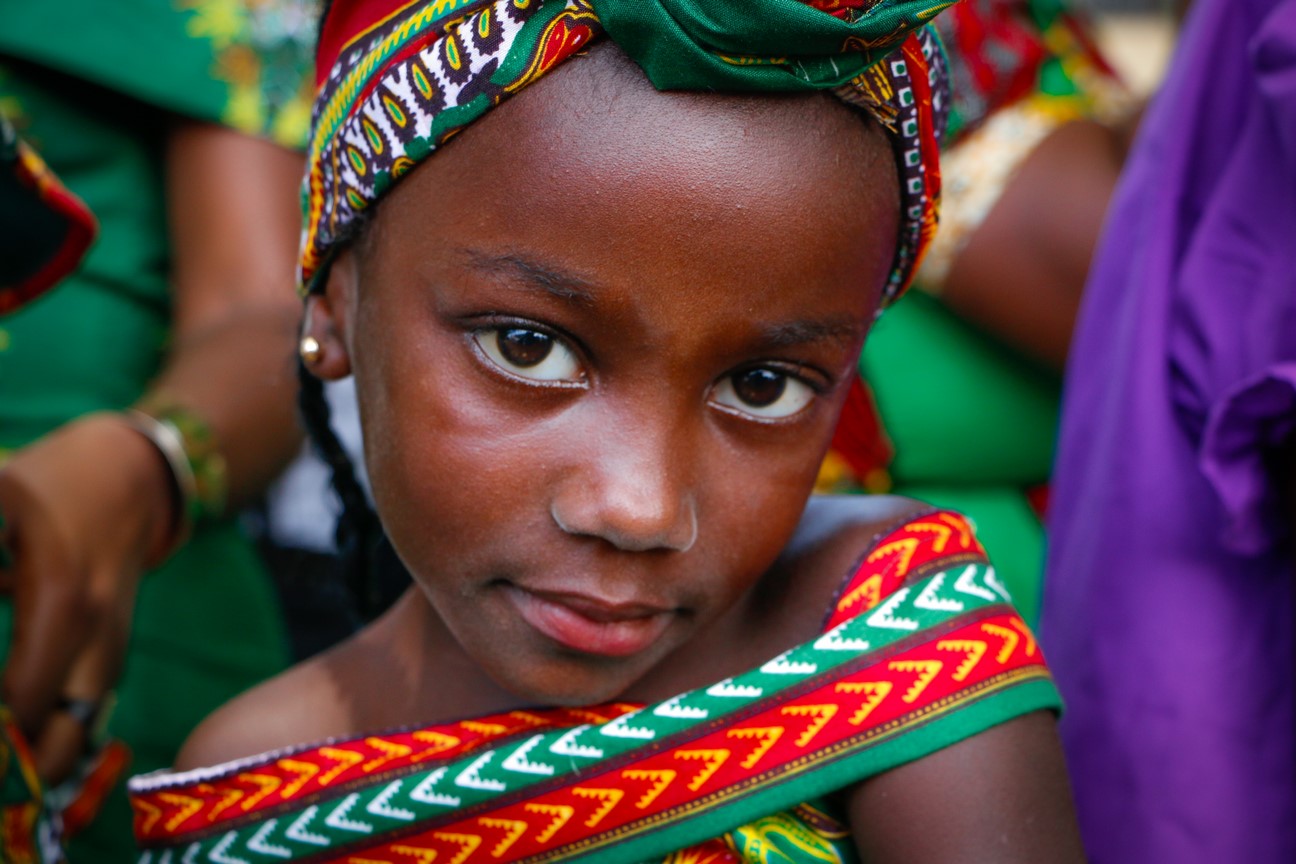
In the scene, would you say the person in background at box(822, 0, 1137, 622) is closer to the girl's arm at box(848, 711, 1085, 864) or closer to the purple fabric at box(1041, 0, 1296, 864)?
the purple fabric at box(1041, 0, 1296, 864)

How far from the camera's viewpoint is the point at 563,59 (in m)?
1.12

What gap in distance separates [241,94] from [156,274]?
14.8 inches

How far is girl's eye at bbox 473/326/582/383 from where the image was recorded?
1.15 metres

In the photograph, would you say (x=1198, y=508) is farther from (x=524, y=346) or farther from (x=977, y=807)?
(x=524, y=346)

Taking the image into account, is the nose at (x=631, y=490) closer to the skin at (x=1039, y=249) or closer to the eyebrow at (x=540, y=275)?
the eyebrow at (x=540, y=275)

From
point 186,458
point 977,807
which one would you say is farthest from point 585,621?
point 186,458

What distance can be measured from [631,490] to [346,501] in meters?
0.67

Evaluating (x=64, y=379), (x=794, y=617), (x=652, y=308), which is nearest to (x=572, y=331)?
(x=652, y=308)

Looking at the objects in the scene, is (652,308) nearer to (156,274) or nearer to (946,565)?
(946,565)

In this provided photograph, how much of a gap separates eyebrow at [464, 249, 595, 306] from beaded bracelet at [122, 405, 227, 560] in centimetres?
105

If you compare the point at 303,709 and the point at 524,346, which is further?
the point at 303,709

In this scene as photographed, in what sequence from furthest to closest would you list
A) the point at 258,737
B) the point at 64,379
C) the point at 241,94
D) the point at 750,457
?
the point at 241,94 < the point at 64,379 < the point at 258,737 < the point at 750,457

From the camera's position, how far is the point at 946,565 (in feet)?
4.23

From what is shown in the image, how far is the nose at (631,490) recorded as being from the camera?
1097 millimetres
